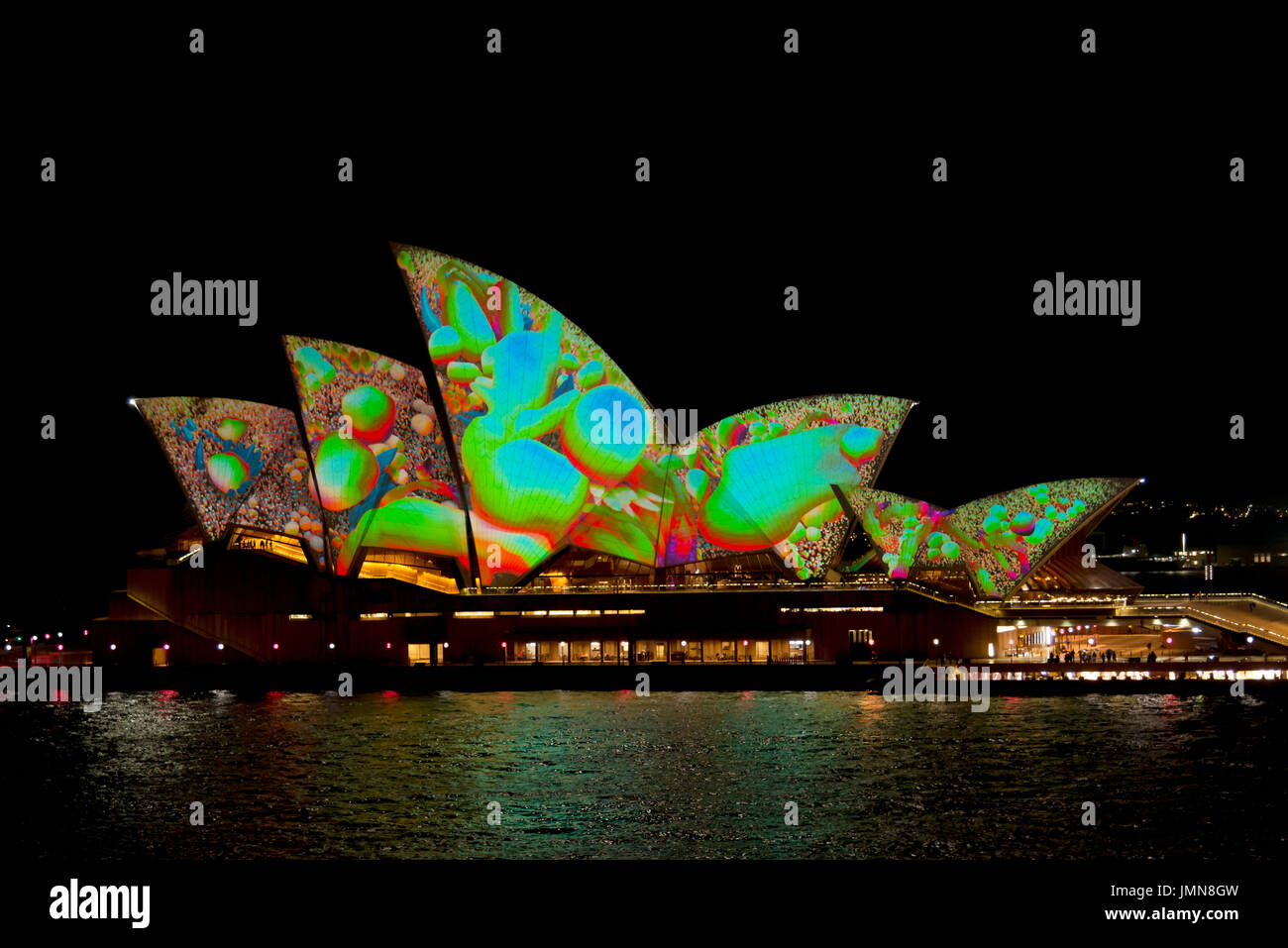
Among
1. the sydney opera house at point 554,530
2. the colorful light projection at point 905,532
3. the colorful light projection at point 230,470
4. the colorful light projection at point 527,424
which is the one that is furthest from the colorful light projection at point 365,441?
the colorful light projection at point 905,532

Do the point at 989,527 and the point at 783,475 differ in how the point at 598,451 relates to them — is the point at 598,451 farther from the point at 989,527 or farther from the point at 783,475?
the point at 989,527

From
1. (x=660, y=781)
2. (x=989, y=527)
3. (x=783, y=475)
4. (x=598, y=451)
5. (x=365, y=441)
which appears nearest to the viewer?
(x=660, y=781)

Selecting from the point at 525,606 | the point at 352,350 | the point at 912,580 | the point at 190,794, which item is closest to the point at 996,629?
the point at 912,580

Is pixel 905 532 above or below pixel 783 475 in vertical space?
below

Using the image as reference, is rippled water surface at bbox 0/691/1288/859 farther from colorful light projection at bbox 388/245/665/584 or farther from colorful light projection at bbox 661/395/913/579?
colorful light projection at bbox 661/395/913/579

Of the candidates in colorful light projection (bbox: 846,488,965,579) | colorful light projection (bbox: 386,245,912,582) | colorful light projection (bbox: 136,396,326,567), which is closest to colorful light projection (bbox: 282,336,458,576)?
colorful light projection (bbox: 386,245,912,582)

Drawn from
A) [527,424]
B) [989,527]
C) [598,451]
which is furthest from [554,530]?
[989,527]
